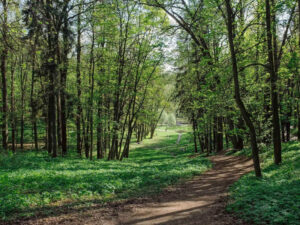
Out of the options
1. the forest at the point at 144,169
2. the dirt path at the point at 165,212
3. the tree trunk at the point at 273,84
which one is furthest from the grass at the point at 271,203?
the tree trunk at the point at 273,84

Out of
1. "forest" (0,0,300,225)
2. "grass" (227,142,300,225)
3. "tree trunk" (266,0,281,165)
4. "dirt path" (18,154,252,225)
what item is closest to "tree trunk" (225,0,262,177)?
"forest" (0,0,300,225)

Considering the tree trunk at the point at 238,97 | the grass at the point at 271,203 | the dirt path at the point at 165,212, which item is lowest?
the dirt path at the point at 165,212

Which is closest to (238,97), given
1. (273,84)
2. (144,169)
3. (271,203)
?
(273,84)

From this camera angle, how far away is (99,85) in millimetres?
20906

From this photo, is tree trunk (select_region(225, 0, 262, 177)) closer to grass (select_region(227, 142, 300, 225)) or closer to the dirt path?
grass (select_region(227, 142, 300, 225))

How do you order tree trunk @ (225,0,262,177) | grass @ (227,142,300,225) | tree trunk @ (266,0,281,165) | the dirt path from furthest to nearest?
tree trunk @ (266,0,281,165)
tree trunk @ (225,0,262,177)
the dirt path
grass @ (227,142,300,225)

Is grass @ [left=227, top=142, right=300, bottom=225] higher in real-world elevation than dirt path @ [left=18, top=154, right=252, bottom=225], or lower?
higher

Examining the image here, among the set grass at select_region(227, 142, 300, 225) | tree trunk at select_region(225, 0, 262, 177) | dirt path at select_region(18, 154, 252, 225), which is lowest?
dirt path at select_region(18, 154, 252, 225)

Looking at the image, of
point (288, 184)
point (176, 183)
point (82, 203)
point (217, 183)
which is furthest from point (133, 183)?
point (288, 184)

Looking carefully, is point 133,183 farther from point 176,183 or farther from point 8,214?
point 8,214

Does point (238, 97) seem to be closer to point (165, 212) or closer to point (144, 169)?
point (165, 212)

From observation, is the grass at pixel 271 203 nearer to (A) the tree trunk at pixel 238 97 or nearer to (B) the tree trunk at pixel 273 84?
(A) the tree trunk at pixel 238 97

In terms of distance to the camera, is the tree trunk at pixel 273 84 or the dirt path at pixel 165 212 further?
the tree trunk at pixel 273 84

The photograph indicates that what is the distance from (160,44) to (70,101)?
31.6 ft
